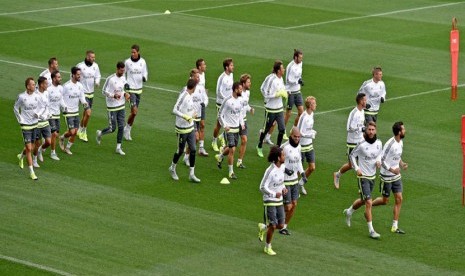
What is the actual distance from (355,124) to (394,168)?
11.8ft

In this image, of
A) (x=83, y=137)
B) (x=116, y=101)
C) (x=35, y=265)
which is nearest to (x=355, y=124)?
(x=116, y=101)

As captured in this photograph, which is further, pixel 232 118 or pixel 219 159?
pixel 219 159

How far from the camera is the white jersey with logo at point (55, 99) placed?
3213 centimetres

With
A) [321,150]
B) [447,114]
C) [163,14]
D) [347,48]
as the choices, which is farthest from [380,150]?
[163,14]

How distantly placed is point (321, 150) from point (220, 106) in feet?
10.3

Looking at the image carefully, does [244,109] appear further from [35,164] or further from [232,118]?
[35,164]

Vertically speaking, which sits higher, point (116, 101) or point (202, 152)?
point (116, 101)

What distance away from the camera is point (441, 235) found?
2666 centimetres

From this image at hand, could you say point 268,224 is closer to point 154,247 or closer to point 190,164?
point 154,247

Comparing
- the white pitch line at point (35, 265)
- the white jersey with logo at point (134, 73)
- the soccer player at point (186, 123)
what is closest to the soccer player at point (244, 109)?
the soccer player at point (186, 123)

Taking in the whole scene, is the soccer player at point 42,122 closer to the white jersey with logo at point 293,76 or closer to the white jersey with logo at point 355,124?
the white jersey with logo at point 293,76

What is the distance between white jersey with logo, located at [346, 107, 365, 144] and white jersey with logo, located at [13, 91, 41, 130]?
25.8 ft

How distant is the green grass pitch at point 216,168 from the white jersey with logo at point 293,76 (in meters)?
1.55

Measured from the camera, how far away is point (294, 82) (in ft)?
116
